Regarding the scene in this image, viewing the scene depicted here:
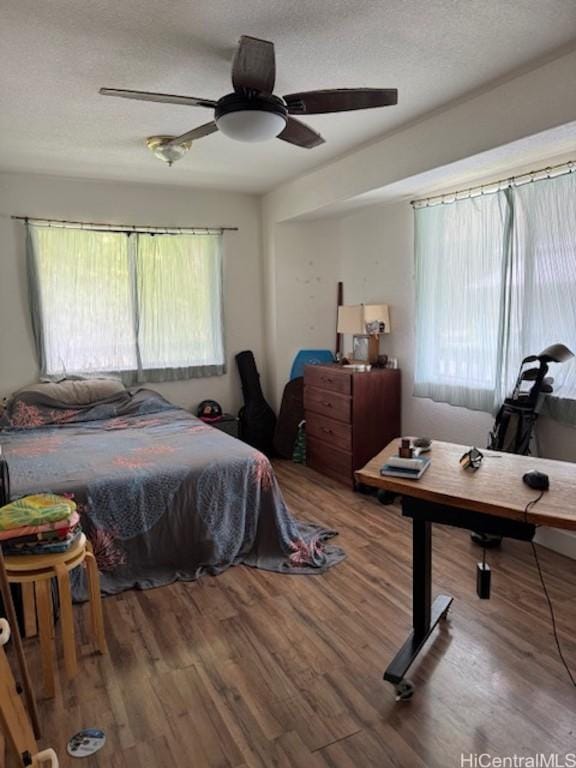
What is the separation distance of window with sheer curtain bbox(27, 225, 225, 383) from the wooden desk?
123 inches

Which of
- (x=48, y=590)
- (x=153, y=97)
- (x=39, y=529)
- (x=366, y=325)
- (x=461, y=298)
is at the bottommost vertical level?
(x=48, y=590)

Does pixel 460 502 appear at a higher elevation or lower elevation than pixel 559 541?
higher

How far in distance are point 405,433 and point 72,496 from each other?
270 cm

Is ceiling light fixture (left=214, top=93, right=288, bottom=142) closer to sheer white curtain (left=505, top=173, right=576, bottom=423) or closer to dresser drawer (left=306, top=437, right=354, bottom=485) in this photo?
sheer white curtain (left=505, top=173, right=576, bottom=423)

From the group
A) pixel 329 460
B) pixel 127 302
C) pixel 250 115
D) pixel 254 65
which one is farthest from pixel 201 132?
pixel 329 460

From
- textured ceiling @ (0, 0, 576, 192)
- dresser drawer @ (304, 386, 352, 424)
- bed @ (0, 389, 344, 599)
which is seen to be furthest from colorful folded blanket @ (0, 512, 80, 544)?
dresser drawer @ (304, 386, 352, 424)

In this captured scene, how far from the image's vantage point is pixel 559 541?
3020 mm

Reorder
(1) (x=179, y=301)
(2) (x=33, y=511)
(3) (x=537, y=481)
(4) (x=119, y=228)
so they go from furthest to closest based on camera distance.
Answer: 1. (1) (x=179, y=301)
2. (4) (x=119, y=228)
3. (2) (x=33, y=511)
4. (3) (x=537, y=481)

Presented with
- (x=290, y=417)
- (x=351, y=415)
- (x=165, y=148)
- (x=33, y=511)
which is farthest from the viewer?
(x=290, y=417)

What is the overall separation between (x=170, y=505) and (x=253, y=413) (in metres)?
2.40

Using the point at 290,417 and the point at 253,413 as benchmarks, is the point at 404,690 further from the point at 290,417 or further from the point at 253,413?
the point at 253,413

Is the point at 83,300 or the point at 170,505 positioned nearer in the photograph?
the point at 170,505

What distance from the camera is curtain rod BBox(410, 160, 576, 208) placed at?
294 centimetres

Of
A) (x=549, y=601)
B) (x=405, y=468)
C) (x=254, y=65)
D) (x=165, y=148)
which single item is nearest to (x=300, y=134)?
(x=254, y=65)
